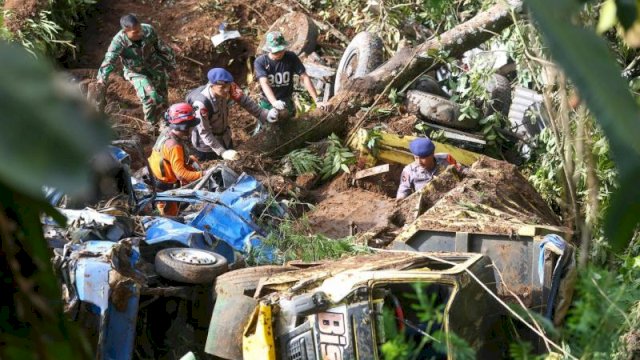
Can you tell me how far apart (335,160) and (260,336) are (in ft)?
19.2

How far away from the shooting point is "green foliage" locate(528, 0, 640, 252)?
2.28 feet

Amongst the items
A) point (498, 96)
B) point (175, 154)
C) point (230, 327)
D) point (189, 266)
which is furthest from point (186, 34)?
point (230, 327)

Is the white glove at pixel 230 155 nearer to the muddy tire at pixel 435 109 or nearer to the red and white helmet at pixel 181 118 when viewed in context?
the red and white helmet at pixel 181 118

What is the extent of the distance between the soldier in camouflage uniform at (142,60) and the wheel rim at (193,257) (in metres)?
5.09

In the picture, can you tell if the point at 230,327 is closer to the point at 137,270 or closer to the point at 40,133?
the point at 137,270

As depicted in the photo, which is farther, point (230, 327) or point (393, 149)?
point (393, 149)

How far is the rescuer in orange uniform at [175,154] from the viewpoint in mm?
10000

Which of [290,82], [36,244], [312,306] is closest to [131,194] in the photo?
[312,306]

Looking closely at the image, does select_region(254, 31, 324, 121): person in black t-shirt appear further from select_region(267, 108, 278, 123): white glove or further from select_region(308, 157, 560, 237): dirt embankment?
select_region(308, 157, 560, 237): dirt embankment

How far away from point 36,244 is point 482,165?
9291 mm

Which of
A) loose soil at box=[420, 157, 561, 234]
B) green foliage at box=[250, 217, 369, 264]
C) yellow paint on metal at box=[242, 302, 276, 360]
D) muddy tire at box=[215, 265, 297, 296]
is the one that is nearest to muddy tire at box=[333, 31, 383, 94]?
loose soil at box=[420, 157, 561, 234]

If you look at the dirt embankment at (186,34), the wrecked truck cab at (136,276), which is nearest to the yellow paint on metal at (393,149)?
the dirt embankment at (186,34)

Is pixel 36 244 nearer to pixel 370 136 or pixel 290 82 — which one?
pixel 370 136

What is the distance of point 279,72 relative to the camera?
12508 millimetres
